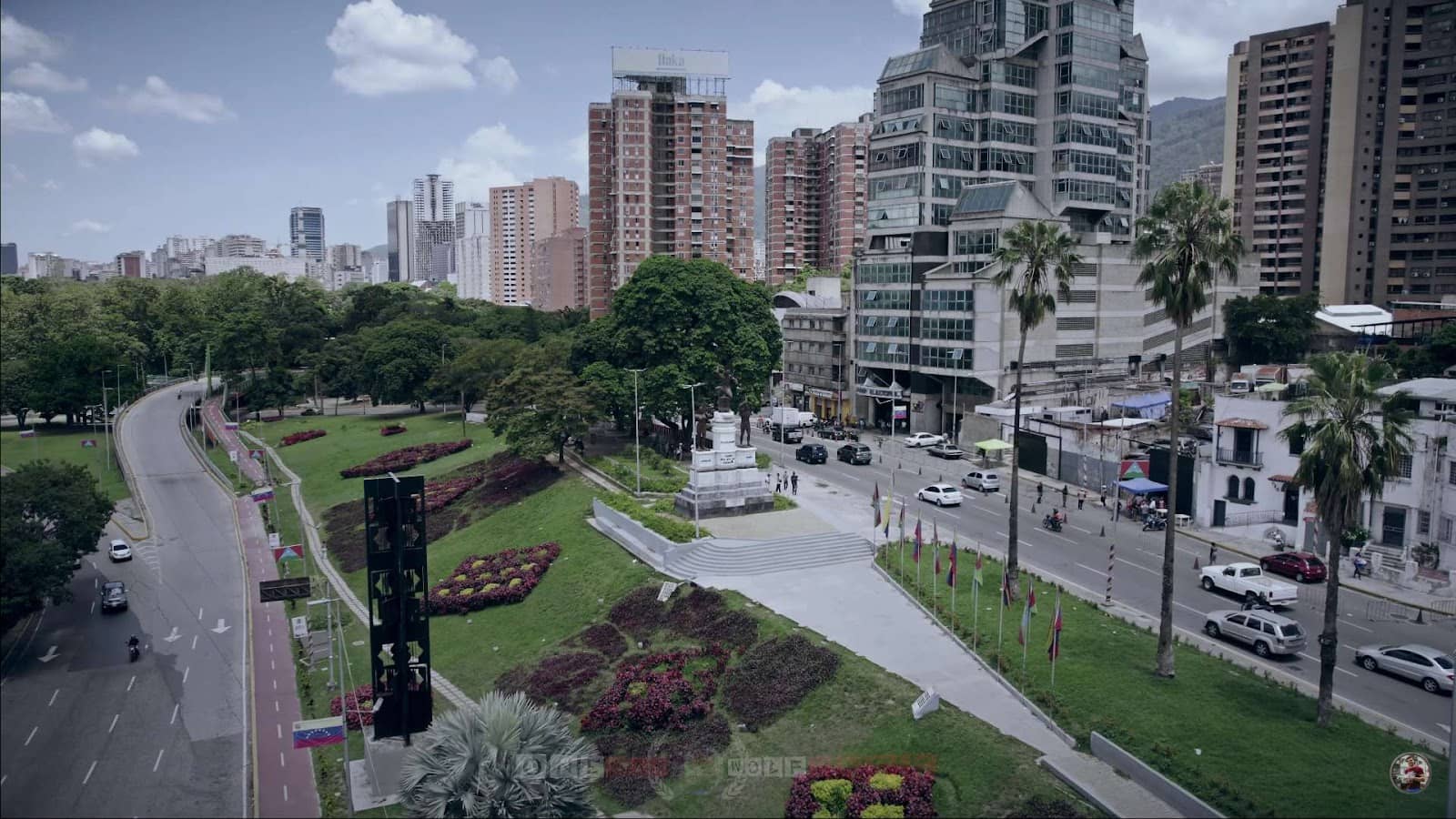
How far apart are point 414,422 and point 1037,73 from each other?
60833 mm

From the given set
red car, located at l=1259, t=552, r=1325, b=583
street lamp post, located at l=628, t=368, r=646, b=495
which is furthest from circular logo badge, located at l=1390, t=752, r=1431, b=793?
street lamp post, located at l=628, t=368, r=646, b=495

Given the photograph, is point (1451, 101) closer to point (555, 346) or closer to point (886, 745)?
point (555, 346)

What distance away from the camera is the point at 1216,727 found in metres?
25.1

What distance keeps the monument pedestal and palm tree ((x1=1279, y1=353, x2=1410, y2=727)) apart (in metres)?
26.3

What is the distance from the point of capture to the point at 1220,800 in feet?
71.5

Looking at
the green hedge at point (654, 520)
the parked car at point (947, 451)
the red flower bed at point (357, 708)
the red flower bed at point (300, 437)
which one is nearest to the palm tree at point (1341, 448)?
the green hedge at point (654, 520)

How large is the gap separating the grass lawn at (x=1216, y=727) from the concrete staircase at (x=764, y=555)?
9.24m

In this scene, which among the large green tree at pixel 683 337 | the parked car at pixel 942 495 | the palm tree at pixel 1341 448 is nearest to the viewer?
the palm tree at pixel 1341 448

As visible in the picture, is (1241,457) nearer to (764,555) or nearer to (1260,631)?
(1260,631)

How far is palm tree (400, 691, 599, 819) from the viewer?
22.5 metres

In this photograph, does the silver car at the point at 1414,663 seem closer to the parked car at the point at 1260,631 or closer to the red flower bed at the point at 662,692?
the parked car at the point at 1260,631

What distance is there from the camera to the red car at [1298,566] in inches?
1537

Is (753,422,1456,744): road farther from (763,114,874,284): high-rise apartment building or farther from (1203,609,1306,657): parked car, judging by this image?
(763,114,874,284): high-rise apartment building

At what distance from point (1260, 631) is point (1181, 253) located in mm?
12304
